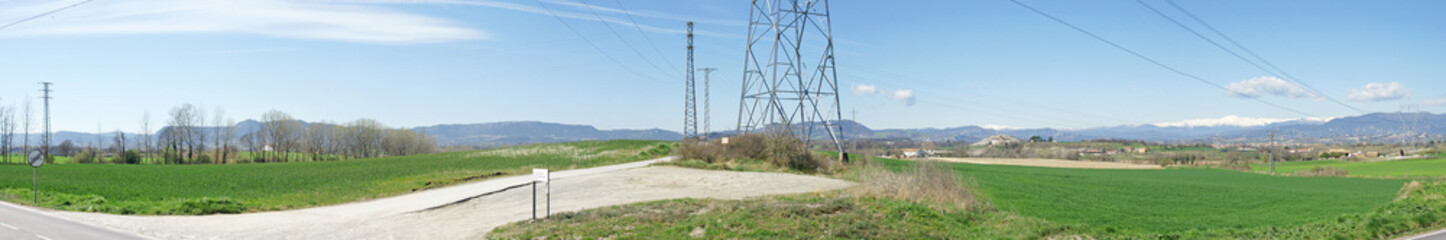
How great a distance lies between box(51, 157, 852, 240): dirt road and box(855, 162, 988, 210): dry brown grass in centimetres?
482

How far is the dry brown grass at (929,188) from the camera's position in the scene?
17812 mm

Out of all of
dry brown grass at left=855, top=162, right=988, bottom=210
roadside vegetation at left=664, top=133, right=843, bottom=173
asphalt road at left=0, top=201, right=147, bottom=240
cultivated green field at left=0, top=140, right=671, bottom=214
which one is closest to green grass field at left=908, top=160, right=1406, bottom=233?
dry brown grass at left=855, top=162, right=988, bottom=210

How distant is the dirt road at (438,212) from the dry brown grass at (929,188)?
15.8 ft

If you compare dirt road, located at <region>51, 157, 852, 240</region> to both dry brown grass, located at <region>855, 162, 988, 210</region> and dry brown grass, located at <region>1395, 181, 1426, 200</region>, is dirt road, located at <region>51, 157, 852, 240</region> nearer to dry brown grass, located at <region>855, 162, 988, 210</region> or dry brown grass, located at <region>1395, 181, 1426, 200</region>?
dry brown grass, located at <region>855, 162, 988, 210</region>

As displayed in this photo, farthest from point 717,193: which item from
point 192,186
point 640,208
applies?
point 192,186

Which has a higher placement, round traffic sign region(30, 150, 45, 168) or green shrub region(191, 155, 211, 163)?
round traffic sign region(30, 150, 45, 168)

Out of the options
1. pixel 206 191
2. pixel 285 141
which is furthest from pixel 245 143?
pixel 206 191

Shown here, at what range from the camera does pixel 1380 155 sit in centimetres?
9325

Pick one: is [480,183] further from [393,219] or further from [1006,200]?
[1006,200]

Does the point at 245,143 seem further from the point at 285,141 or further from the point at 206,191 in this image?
the point at 206,191

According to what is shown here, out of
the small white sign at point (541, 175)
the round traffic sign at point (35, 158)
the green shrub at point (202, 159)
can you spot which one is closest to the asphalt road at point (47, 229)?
the round traffic sign at point (35, 158)

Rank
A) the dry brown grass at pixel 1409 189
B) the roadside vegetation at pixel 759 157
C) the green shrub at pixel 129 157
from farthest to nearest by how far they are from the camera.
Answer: the green shrub at pixel 129 157, the roadside vegetation at pixel 759 157, the dry brown grass at pixel 1409 189

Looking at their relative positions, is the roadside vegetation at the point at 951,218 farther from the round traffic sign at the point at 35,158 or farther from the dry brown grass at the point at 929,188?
the round traffic sign at the point at 35,158

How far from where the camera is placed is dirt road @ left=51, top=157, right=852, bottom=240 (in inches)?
622
